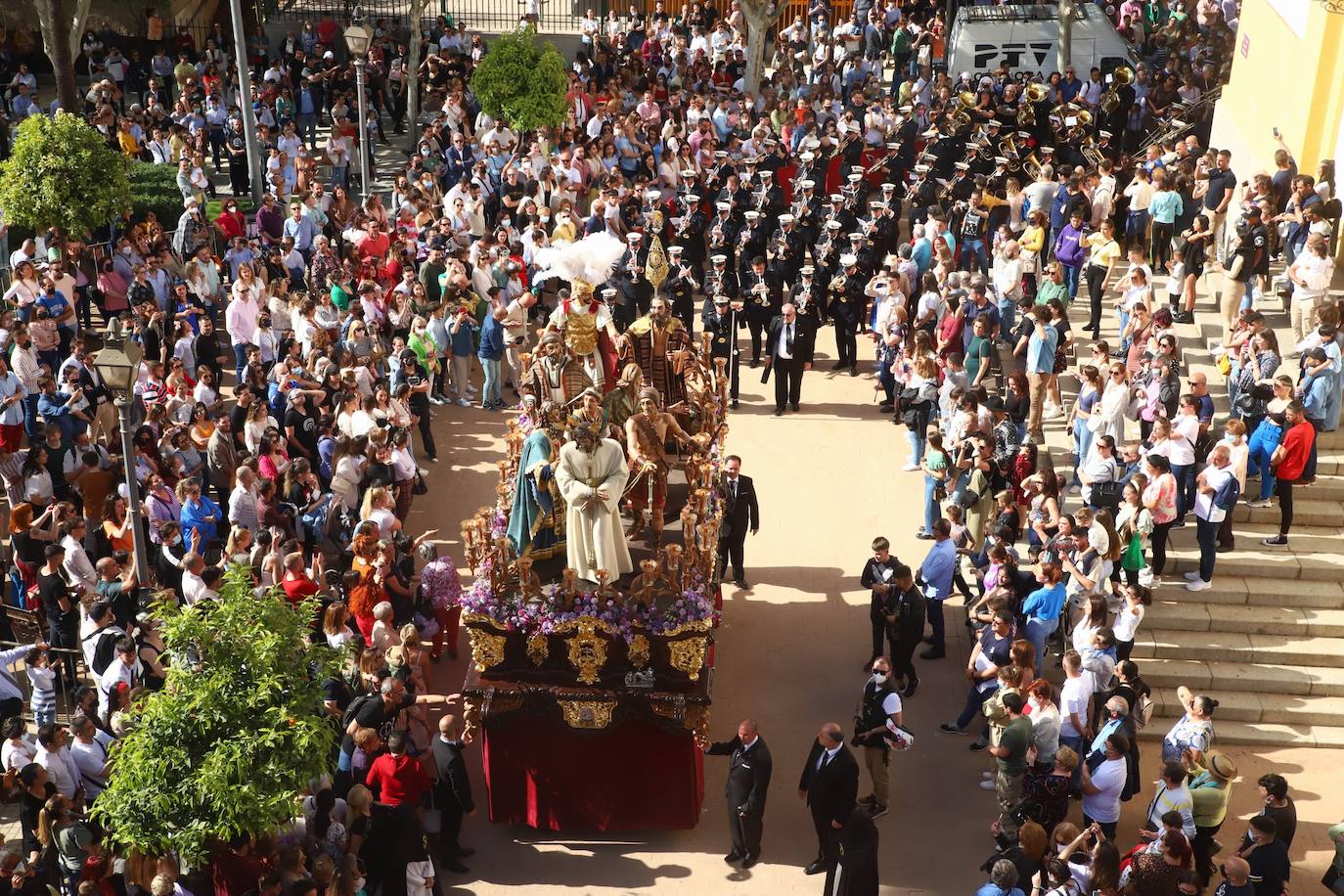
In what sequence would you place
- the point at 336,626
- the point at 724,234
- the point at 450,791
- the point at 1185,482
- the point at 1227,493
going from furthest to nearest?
the point at 724,234, the point at 1185,482, the point at 1227,493, the point at 336,626, the point at 450,791

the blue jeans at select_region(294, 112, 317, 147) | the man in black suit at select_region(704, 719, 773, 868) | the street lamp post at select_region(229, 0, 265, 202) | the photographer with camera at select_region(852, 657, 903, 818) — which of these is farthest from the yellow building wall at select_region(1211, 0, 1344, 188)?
the blue jeans at select_region(294, 112, 317, 147)

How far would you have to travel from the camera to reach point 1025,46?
2848 cm

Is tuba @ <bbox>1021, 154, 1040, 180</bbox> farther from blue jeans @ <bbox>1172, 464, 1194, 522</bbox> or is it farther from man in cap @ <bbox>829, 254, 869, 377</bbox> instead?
blue jeans @ <bbox>1172, 464, 1194, 522</bbox>

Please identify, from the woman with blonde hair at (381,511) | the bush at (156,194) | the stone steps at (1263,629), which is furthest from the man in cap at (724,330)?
the bush at (156,194)

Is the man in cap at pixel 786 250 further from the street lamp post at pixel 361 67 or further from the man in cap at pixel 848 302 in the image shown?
the street lamp post at pixel 361 67

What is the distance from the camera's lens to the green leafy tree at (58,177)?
64.6 ft

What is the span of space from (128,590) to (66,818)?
114 inches

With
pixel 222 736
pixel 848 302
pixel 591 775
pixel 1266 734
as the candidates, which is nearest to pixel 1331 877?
pixel 1266 734

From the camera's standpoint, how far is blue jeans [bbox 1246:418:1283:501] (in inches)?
567

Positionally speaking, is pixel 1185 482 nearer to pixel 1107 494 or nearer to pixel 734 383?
pixel 1107 494

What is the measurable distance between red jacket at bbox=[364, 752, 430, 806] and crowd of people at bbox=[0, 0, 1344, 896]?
26 millimetres

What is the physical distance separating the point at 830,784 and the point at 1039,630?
9.48ft

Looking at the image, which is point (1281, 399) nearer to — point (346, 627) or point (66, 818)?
point (346, 627)

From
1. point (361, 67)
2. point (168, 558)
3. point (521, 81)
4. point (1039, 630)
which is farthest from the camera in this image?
point (521, 81)
